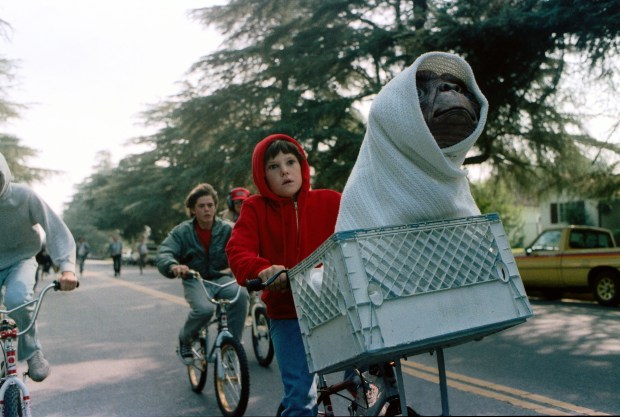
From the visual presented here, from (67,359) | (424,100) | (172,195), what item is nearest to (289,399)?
(424,100)

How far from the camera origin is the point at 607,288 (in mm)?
12109

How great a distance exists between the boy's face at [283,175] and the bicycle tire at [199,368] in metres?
3.18

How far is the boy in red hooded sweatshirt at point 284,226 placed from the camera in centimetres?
306

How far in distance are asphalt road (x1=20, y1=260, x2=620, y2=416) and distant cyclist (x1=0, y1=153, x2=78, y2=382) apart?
1458mm

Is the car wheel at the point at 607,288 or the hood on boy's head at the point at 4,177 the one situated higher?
the hood on boy's head at the point at 4,177

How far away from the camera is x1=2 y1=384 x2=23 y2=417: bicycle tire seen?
371 cm

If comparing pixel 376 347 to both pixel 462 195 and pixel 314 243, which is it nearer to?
pixel 462 195

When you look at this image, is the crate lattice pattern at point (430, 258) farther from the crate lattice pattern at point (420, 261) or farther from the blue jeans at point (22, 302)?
the blue jeans at point (22, 302)

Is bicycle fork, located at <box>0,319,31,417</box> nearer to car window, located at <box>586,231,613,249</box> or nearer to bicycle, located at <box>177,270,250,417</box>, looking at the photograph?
bicycle, located at <box>177,270,250,417</box>

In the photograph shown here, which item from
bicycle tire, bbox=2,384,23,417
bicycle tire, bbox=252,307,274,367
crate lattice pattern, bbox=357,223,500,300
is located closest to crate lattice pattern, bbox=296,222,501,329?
crate lattice pattern, bbox=357,223,500,300

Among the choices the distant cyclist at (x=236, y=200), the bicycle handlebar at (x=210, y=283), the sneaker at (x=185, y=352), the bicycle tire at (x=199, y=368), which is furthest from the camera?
the distant cyclist at (x=236, y=200)

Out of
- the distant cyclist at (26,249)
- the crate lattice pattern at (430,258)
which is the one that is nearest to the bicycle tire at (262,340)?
the distant cyclist at (26,249)

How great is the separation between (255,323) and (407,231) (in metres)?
6.05

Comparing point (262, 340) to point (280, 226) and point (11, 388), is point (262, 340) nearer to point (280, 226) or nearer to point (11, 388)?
point (11, 388)
